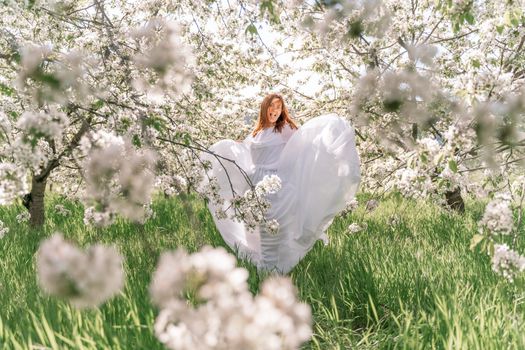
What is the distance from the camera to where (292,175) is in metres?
5.29

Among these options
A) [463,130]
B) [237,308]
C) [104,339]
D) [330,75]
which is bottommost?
[104,339]

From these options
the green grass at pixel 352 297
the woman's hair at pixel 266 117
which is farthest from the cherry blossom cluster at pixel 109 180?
the woman's hair at pixel 266 117

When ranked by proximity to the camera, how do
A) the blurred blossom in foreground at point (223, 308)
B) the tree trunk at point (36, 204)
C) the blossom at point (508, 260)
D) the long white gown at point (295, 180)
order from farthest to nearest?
the tree trunk at point (36, 204) → the long white gown at point (295, 180) → the blossom at point (508, 260) → the blurred blossom in foreground at point (223, 308)

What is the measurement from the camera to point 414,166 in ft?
9.27

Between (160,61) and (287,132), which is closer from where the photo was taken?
(160,61)

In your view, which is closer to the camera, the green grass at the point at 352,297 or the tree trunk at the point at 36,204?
the green grass at the point at 352,297

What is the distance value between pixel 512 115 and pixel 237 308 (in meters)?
2.63

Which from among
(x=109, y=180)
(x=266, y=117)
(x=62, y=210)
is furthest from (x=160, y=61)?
(x=62, y=210)

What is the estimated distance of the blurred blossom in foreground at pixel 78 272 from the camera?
3.96 ft

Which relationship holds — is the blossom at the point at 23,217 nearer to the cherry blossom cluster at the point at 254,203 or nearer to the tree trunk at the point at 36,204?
the tree trunk at the point at 36,204

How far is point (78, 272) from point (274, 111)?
4.57 metres

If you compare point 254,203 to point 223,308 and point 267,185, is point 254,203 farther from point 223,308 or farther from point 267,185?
point 223,308

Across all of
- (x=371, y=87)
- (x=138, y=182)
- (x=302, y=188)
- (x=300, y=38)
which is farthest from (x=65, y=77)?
(x=300, y=38)

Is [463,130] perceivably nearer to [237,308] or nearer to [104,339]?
[237,308]
